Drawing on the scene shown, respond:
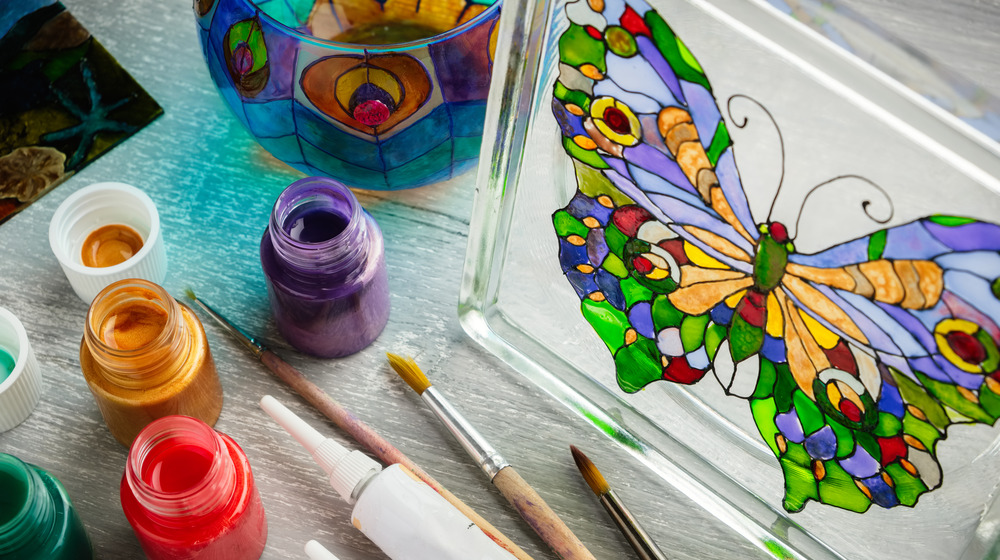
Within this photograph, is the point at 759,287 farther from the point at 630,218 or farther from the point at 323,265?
the point at 323,265

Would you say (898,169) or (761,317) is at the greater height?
(898,169)

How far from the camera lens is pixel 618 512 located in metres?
0.54

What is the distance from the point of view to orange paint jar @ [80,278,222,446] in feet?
1.61

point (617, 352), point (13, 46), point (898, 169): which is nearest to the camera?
point (898, 169)

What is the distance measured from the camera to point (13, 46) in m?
0.66

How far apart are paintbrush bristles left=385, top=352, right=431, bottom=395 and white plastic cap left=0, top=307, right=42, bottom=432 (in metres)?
0.20

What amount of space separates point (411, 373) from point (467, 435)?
50 mm

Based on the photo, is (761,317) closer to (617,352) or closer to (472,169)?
(617,352)

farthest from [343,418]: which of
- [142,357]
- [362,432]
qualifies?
[142,357]

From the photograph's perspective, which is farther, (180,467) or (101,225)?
(101,225)

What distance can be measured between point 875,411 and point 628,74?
0.20 metres

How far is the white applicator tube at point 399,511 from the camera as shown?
499 millimetres

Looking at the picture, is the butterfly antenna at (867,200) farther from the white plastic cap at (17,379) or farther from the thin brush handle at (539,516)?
the white plastic cap at (17,379)

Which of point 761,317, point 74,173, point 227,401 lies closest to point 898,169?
point 761,317
